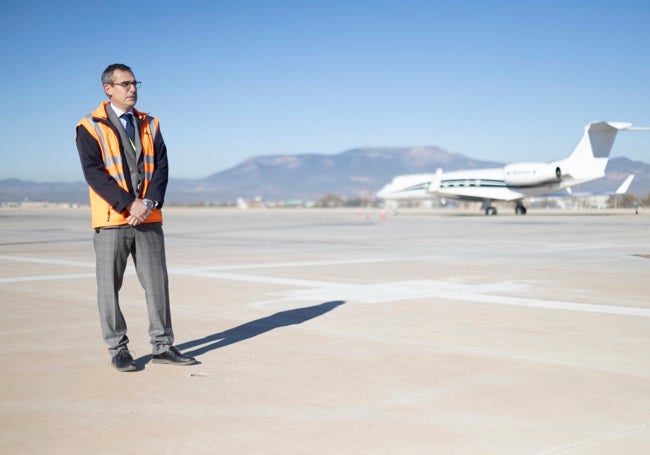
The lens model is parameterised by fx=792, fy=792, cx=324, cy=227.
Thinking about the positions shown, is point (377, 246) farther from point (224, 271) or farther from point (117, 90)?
point (117, 90)

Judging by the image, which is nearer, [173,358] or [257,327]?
[173,358]

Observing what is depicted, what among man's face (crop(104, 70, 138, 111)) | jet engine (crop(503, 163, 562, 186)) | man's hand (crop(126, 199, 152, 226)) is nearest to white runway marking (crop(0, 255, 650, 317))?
man's hand (crop(126, 199, 152, 226))

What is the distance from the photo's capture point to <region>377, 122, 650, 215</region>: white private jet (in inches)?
2196

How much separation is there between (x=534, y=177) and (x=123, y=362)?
53.7 meters

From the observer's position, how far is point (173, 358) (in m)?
6.36

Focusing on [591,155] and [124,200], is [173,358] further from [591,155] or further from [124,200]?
[591,155]

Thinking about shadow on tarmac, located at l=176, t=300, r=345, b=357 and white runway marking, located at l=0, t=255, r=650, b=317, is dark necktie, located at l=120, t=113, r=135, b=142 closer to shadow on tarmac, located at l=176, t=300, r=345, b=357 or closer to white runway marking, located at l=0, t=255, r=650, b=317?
shadow on tarmac, located at l=176, t=300, r=345, b=357

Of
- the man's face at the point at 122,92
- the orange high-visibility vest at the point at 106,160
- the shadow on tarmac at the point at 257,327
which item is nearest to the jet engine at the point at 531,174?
the shadow on tarmac at the point at 257,327

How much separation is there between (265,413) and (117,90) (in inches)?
116

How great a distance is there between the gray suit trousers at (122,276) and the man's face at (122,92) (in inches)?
38.3

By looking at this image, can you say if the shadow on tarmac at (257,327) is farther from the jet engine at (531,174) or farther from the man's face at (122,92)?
the jet engine at (531,174)

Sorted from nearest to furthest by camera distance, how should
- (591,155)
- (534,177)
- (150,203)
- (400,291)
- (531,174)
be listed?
(150,203) → (400,291) → (591,155) → (534,177) → (531,174)

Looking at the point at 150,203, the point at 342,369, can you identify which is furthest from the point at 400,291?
the point at 150,203

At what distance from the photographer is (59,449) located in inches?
164
